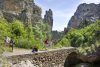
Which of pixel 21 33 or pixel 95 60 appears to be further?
pixel 21 33

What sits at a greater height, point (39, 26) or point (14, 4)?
point (14, 4)

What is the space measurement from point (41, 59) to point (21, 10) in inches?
1773

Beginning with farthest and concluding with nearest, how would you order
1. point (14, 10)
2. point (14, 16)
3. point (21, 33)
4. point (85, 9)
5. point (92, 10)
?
point (85, 9), point (92, 10), point (14, 10), point (14, 16), point (21, 33)

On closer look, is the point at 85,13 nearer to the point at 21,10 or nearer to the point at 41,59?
the point at 21,10

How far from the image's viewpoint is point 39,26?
67.3m

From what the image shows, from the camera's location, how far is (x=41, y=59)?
23.5 m

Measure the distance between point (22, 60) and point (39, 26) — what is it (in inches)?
1817

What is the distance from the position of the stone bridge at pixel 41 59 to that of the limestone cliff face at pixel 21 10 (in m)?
33.2

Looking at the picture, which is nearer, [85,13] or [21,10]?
[21,10]

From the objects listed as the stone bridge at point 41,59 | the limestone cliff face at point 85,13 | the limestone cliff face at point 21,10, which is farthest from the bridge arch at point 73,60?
the limestone cliff face at point 85,13

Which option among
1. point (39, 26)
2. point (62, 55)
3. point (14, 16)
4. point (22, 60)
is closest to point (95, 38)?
point (22, 60)

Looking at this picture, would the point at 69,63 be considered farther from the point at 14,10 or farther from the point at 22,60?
the point at 14,10

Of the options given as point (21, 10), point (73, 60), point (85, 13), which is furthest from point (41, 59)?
point (85, 13)

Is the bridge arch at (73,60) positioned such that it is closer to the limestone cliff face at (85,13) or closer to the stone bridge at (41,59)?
the stone bridge at (41,59)
